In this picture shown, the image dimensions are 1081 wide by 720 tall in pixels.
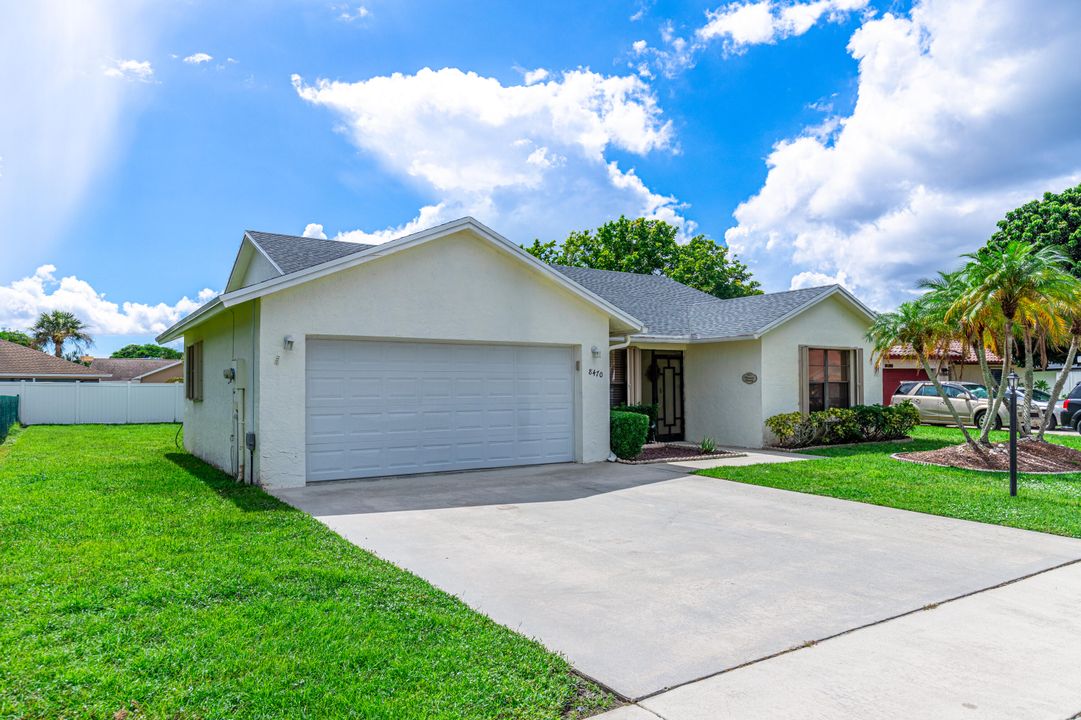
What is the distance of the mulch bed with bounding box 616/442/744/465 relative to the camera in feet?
43.0

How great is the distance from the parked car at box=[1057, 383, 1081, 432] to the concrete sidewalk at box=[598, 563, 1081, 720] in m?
19.4

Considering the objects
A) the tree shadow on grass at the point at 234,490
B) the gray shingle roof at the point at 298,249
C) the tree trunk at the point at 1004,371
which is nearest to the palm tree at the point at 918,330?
the tree trunk at the point at 1004,371

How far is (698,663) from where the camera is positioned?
3723mm

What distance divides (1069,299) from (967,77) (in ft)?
13.5

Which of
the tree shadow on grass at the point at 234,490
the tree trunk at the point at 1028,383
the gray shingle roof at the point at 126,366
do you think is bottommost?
the tree shadow on grass at the point at 234,490

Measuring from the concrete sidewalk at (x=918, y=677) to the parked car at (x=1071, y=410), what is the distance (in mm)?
19404

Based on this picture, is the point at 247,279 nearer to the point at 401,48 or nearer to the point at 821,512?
the point at 401,48

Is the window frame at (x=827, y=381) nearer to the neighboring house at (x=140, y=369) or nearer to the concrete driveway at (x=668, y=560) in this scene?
the concrete driveway at (x=668, y=560)

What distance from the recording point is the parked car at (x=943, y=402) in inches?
792

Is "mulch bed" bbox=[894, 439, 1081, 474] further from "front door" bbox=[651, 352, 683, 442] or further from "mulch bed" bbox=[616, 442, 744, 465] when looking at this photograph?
"front door" bbox=[651, 352, 683, 442]

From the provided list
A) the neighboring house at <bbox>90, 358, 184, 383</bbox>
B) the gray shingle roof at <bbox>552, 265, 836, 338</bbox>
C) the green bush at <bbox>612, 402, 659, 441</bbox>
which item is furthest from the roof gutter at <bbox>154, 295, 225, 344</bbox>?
the neighboring house at <bbox>90, 358, 184, 383</bbox>

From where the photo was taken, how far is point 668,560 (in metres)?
5.94

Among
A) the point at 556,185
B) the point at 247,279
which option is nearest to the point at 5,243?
the point at 247,279

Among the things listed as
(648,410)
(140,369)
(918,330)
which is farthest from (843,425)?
(140,369)
